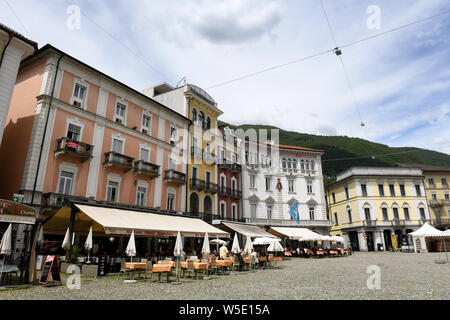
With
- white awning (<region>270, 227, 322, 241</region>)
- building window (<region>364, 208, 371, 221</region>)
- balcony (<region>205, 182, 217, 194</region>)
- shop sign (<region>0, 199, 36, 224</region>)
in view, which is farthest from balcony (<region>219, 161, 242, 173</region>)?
shop sign (<region>0, 199, 36, 224</region>)

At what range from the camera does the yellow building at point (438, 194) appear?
145 ft

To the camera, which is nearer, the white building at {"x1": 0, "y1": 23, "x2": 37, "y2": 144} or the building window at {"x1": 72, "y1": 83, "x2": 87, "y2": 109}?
the white building at {"x1": 0, "y1": 23, "x2": 37, "y2": 144}

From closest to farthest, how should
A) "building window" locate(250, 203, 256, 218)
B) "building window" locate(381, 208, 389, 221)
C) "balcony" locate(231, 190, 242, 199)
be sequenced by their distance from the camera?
"balcony" locate(231, 190, 242, 199) → "building window" locate(250, 203, 256, 218) → "building window" locate(381, 208, 389, 221)

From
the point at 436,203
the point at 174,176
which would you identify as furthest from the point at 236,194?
the point at 436,203

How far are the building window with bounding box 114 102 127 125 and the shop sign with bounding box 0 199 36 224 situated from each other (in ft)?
41.9

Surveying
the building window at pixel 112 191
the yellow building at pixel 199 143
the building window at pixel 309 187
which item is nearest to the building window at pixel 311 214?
the building window at pixel 309 187

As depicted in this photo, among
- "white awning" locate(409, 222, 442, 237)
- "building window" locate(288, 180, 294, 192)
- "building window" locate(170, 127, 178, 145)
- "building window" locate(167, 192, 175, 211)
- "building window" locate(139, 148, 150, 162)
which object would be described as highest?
"building window" locate(170, 127, 178, 145)

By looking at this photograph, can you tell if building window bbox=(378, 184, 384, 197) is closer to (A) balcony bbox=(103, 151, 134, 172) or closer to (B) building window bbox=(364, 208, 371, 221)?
(B) building window bbox=(364, 208, 371, 221)

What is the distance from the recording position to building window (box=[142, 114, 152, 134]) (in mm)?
23941

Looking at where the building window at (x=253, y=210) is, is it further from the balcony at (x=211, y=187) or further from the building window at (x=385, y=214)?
the building window at (x=385, y=214)

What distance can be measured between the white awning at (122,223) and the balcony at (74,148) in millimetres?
3964
